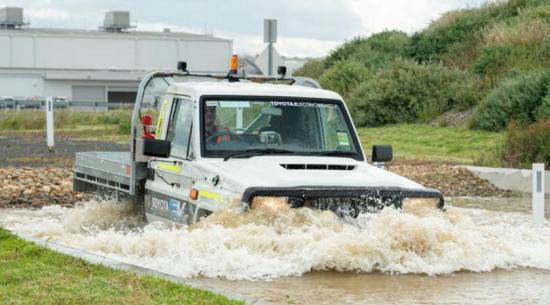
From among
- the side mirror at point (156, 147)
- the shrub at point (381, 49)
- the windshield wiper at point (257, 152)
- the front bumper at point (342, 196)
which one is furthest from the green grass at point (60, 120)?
the front bumper at point (342, 196)

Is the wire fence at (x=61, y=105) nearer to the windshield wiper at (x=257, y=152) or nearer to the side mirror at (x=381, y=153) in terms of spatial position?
the side mirror at (x=381, y=153)

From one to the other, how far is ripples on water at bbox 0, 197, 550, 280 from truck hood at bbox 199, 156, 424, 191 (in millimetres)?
285

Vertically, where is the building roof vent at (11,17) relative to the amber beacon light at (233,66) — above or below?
above

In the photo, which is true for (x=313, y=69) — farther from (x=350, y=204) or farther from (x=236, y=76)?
(x=350, y=204)

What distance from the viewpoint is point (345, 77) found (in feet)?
136

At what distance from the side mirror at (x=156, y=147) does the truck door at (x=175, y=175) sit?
20 centimetres

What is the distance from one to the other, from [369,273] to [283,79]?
4456 mm

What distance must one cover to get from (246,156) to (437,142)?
19.5 metres

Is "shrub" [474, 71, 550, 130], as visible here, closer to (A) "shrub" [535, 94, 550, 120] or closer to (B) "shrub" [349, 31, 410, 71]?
(A) "shrub" [535, 94, 550, 120]

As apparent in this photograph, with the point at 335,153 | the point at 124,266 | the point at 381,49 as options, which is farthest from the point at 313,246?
the point at 381,49

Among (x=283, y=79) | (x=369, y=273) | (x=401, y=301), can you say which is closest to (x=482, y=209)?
(x=283, y=79)

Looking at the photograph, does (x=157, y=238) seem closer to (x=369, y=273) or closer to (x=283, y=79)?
(x=369, y=273)

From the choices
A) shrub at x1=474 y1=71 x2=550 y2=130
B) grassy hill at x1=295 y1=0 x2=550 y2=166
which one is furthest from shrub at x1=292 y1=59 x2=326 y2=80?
shrub at x1=474 y1=71 x2=550 y2=130

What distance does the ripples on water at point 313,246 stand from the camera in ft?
36.3
